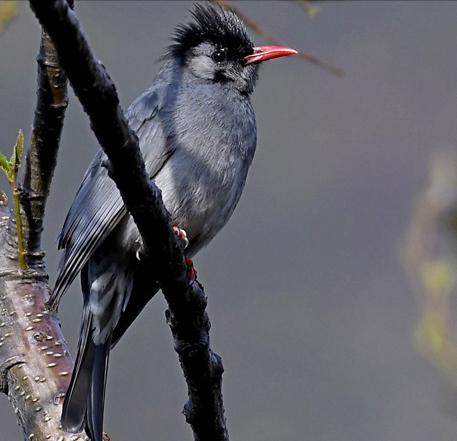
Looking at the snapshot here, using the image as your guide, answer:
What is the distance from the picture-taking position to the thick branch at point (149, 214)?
2.01 m

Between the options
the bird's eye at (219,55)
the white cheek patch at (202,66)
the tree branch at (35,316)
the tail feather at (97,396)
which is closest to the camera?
the tree branch at (35,316)

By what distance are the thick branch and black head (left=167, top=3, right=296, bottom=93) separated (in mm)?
1876

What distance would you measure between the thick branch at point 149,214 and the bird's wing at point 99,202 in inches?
26.2

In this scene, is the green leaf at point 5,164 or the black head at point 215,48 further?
the black head at point 215,48

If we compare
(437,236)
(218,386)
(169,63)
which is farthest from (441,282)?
(169,63)

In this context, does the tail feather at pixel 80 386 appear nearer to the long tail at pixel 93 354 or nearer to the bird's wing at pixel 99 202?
the long tail at pixel 93 354

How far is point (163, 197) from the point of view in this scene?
3.86 metres

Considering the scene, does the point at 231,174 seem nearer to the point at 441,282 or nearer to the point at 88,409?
the point at 88,409

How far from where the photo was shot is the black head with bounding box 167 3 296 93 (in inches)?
181

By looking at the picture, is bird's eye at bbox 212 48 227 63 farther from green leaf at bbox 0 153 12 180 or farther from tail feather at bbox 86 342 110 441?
green leaf at bbox 0 153 12 180

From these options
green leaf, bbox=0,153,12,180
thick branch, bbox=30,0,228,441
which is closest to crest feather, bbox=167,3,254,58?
green leaf, bbox=0,153,12,180

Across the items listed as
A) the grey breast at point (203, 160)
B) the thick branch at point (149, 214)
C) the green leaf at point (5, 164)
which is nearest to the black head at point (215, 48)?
the grey breast at point (203, 160)

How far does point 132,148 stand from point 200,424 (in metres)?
1.05

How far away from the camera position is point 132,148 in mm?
2338
